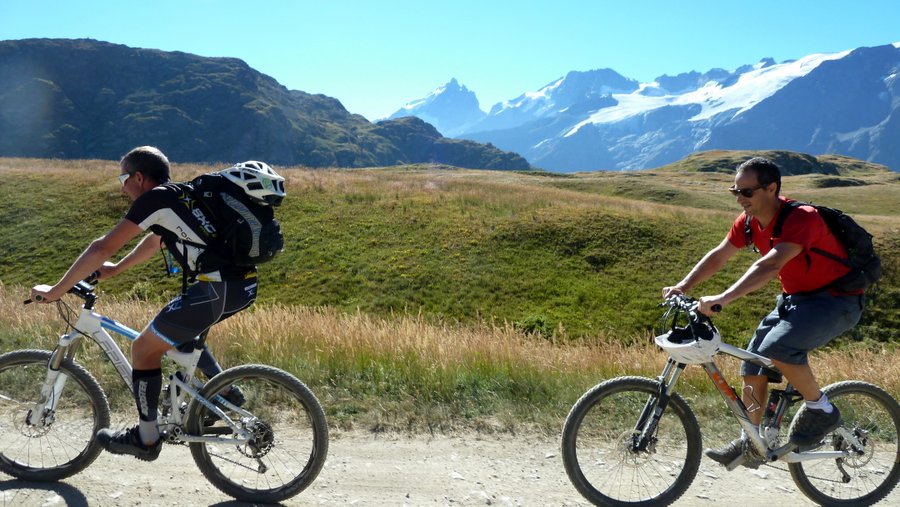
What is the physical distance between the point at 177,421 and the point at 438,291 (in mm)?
20585

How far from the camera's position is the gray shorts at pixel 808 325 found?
4406mm

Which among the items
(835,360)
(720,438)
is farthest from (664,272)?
(720,438)

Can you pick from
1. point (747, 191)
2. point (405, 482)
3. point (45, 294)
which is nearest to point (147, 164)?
point (45, 294)

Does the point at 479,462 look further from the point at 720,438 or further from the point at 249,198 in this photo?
the point at 249,198

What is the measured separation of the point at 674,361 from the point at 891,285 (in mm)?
27906

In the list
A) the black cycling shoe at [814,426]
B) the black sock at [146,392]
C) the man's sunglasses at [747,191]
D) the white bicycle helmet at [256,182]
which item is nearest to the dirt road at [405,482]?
the black cycling shoe at [814,426]

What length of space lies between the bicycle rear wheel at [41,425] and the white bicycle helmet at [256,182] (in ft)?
6.74

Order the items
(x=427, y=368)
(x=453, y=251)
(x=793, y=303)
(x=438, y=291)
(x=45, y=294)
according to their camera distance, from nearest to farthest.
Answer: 1. (x=45, y=294)
2. (x=793, y=303)
3. (x=427, y=368)
4. (x=438, y=291)
5. (x=453, y=251)

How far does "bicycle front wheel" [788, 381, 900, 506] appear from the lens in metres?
4.75

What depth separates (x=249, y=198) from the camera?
4238 mm

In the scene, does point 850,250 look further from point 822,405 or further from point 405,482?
point 405,482

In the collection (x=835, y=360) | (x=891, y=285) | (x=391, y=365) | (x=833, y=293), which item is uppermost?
(x=833, y=293)

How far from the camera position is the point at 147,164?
14.4ft

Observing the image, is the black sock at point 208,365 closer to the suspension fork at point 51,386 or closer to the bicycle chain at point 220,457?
the bicycle chain at point 220,457
